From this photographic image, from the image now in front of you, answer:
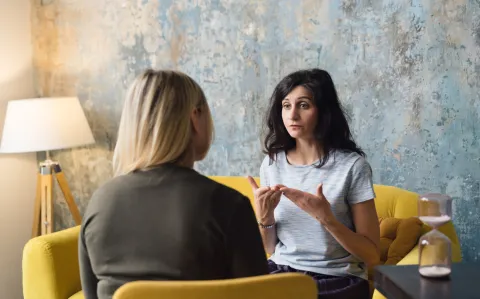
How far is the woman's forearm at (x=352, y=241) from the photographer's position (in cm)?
237

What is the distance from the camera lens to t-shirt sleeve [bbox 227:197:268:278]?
1.63 metres

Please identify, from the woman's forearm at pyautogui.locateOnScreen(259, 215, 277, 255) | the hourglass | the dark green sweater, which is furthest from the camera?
the woman's forearm at pyautogui.locateOnScreen(259, 215, 277, 255)

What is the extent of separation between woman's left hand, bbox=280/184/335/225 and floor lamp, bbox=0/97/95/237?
176 cm

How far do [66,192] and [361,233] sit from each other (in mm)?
2086

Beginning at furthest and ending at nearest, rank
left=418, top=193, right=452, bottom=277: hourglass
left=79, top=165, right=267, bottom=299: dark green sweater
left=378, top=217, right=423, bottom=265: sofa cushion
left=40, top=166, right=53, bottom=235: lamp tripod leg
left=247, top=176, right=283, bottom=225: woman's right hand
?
left=40, top=166, right=53, bottom=235: lamp tripod leg < left=378, top=217, right=423, bottom=265: sofa cushion < left=247, top=176, right=283, bottom=225: woman's right hand < left=418, top=193, right=452, bottom=277: hourglass < left=79, top=165, right=267, bottom=299: dark green sweater

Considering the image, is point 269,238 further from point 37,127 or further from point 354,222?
point 37,127

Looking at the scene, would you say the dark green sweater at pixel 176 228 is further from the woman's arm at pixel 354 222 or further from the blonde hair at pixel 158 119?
the woman's arm at pixel 354 222

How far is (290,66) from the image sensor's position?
12.2 feet

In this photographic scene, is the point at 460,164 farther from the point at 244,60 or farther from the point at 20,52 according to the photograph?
the point at 20,52

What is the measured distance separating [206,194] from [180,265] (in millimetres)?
179

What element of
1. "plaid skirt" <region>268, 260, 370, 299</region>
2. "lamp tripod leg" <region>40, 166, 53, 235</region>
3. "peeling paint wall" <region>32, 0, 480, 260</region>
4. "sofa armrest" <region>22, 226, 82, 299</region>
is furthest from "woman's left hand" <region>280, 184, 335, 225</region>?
"lamp tripod leg" <region>40, 166, 53, 235</region>

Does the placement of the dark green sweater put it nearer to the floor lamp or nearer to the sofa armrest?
the sofa armrest

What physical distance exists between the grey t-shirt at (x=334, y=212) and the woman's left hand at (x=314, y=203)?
4.7 inches

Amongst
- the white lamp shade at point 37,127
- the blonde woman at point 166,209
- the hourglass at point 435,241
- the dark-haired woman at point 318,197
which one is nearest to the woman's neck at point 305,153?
the dark-haired woman at point 318,197
